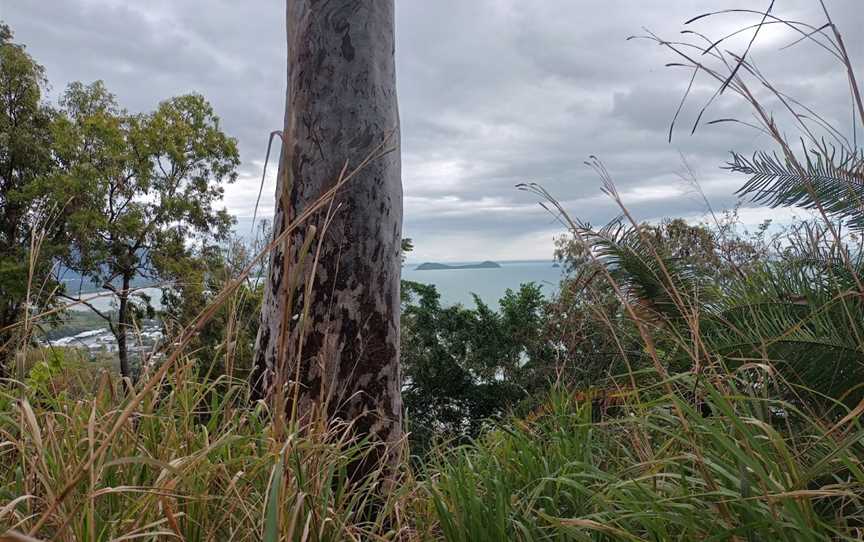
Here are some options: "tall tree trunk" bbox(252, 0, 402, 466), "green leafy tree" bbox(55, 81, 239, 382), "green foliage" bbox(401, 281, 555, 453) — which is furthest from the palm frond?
"green leafy tree" bbox(55, 81, 239, 382)

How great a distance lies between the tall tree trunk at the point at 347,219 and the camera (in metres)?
2.62

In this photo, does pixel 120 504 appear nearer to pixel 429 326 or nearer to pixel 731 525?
pixel 731 525

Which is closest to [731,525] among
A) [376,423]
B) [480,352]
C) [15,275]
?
[376,423]

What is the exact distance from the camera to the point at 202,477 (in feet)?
4.60

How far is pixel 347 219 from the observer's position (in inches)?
107

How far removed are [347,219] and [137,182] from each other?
15.3 m

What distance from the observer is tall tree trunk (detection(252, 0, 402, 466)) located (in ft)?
8.58

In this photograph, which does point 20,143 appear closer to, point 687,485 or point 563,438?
point 563,438

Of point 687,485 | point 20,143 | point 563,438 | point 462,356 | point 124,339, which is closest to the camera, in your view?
point 687,485

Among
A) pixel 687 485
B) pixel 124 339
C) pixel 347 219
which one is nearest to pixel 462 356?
pixel 124 339

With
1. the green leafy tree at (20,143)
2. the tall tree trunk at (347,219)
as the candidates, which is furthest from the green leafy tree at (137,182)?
the tall tree trunk at (347,219)

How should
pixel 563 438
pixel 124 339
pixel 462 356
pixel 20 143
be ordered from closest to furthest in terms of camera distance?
1. pixel 563 438
2. pixel 124 339
3. pixel 462 356
4. pixel 20 143

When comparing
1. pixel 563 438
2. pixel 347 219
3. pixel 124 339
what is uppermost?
pixel 347 219

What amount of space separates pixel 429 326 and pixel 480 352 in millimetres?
1175
